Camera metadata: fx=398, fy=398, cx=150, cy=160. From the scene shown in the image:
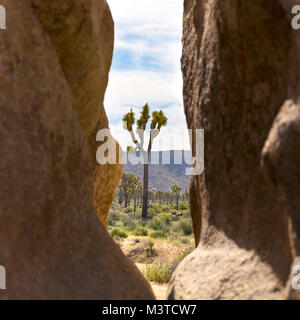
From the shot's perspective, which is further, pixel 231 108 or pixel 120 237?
pixel 120 237

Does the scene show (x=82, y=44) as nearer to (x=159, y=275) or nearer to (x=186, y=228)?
(x=159, y=275)

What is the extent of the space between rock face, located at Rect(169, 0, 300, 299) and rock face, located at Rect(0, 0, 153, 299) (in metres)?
0.91

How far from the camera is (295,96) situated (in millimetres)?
3037

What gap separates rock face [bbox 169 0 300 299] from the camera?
123 inches

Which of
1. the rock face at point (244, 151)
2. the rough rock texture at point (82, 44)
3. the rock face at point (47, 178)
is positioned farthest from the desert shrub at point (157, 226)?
the rock face at point (47, 178)

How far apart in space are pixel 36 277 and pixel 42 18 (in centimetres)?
279

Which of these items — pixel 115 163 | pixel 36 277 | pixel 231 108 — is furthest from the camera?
pixel 115 163

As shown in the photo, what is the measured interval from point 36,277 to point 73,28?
9.66 feet

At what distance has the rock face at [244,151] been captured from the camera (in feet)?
10.2
